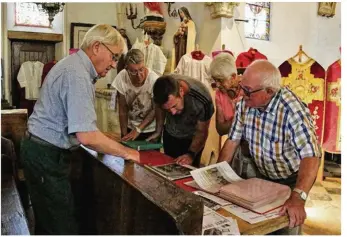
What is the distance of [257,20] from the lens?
17.4ft

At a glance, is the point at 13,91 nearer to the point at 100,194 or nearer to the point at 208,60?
the point at 208,60

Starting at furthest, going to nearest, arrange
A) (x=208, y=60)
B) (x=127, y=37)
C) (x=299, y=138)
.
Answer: (x=127, y=37), (x=208, y=60), (x=299, y=138)

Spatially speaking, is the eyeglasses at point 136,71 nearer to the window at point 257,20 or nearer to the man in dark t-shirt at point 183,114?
the man in dark t-shirt at point 183,114

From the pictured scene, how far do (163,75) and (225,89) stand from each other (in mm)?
473

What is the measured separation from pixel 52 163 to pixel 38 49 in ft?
21.2

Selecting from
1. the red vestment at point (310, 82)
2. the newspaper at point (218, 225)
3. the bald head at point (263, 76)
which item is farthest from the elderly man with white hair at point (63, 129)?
the red vestment at point (310, 82)

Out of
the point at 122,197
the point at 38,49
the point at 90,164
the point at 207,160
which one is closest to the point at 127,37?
the point at 38,49

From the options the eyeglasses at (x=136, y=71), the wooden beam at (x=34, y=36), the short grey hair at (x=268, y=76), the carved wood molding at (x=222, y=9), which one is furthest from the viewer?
the wooden beam at (x=34, y=36)

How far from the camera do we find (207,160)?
4238 millimetres

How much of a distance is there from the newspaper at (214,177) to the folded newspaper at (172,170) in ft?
0.46

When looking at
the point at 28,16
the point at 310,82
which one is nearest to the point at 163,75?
the point at 310,82

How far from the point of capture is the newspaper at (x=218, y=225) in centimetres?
122

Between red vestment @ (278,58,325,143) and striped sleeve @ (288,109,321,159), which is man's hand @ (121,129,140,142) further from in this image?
red vestment @ (278,58,325,143)

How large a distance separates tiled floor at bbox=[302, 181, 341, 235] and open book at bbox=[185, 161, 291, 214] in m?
1.64
